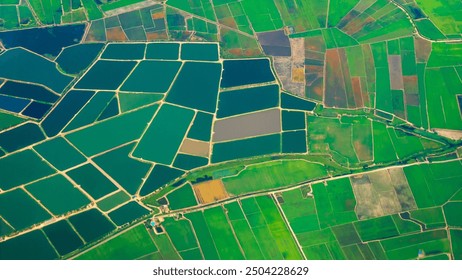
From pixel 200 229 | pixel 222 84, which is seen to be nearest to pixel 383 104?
pixel 222 84

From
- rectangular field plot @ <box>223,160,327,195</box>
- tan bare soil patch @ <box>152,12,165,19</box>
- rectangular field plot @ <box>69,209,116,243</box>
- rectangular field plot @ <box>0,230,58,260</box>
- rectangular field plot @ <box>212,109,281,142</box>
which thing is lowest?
rectangular field plot @ <box>0,230,58,260</box>

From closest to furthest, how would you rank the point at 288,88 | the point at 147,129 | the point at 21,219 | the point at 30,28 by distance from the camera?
1. the point at 21,219
2. the point at 147,129
3. the point at 288,88
4. the point at 30,28

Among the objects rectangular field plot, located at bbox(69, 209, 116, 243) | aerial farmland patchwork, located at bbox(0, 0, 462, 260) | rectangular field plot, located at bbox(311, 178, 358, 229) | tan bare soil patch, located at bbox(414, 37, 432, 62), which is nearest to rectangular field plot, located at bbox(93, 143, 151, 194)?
aerial farmland patchwork, located at bbox(0, 0, 462, 260)

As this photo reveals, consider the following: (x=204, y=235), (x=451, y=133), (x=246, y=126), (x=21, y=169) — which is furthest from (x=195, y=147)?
(x=451, y=133)

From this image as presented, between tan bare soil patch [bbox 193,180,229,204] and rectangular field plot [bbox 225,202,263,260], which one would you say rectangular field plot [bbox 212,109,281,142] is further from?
rectangular field plot [bbox 225,202,263,260]

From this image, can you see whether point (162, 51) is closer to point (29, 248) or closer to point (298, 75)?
point (298, 75)

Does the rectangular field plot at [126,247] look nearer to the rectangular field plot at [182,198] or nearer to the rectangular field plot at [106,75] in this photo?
the rectangular field plot at [182,198]

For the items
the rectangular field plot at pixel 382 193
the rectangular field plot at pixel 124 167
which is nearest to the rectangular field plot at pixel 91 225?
the rectangular field plot at pixel 124 167

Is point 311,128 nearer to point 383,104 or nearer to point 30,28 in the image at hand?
point 383,104
